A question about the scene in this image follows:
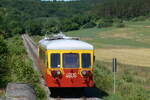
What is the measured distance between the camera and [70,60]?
17312 millimetres

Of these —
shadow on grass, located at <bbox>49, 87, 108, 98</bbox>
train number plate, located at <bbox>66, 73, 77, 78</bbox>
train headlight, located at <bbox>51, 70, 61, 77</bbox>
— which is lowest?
shadow on grass, located at <bbox>49, 87, 108, 98</bbox>

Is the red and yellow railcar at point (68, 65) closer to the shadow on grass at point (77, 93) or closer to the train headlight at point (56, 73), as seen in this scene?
the train headlight at point (56, 73)

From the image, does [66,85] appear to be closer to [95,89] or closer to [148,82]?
[95,89]

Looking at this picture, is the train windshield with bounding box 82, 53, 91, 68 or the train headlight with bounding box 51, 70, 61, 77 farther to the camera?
the train windshield with bounding box 82, 53, 91, 68

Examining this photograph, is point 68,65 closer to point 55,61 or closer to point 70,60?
point 70,60

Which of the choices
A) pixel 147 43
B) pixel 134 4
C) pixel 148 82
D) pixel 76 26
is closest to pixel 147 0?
pixel 134 4

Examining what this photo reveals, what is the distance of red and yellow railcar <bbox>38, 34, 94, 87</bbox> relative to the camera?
17.2 m

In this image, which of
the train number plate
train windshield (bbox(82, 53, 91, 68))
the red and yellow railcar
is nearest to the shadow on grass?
the red and yellow railcar

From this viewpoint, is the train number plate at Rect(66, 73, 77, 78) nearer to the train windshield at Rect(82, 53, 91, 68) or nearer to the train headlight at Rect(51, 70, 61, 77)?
the train headlight at Rect(51, 70, 61, 77)

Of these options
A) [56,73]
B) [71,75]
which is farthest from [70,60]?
[56,73]

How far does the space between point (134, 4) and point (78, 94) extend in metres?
156

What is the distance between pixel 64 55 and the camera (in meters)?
17.3

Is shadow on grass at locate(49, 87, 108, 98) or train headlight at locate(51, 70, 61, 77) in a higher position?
train headlight at locate(51, 70, 61, 77)

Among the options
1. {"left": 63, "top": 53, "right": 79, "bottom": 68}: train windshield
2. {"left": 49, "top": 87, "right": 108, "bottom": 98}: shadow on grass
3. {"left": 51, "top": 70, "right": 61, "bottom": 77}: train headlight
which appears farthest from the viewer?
{"left": 49, "top": 87, "right": 108, "bottom": 98}: shadow on grass
